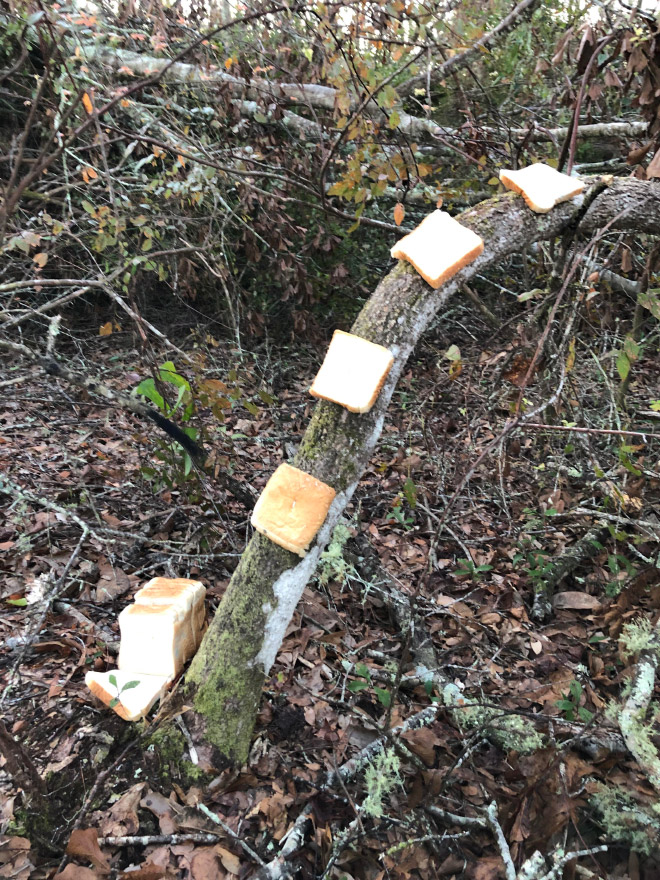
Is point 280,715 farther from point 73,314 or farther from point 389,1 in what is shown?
point 73,314

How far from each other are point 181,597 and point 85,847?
67 centimetres

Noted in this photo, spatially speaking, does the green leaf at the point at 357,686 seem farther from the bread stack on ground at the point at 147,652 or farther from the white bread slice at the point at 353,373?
the white bread slice at the point at 353,373

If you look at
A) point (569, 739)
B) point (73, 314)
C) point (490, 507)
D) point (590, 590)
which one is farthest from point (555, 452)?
point (73, 314)

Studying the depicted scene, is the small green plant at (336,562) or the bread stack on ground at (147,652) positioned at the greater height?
the small green plant at (336,562)

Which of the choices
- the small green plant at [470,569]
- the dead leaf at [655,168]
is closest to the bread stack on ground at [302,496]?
the dead leaf at [655,168]

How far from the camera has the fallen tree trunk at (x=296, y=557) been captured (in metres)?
1.42

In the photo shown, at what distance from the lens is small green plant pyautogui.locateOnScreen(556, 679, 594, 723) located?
1719 mm

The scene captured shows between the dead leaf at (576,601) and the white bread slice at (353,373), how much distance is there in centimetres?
158

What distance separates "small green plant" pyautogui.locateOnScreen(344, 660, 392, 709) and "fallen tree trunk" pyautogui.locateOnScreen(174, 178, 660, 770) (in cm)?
38

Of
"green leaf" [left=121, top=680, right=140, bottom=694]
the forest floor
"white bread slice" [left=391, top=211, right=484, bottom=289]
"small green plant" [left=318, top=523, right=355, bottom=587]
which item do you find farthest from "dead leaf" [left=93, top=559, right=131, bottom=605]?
"white bread slice" [left=391, top=211, right=484, bottom=289]

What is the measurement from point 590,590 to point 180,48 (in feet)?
13.2

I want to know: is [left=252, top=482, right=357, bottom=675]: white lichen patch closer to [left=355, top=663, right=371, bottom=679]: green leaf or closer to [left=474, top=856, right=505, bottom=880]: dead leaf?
[left=355, top=663, right=371, bottom=679]: green leaf

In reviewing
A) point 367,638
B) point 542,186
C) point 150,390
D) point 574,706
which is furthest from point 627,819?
point 150,390

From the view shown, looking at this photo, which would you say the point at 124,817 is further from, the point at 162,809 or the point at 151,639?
the point at 151,639
